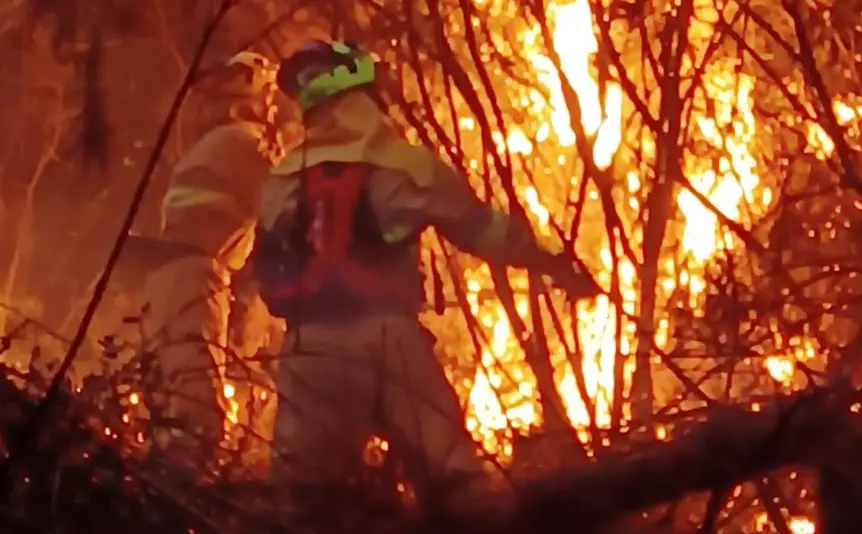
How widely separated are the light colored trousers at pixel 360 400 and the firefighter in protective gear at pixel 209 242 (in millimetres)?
51

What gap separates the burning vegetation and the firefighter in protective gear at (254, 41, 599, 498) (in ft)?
0.05

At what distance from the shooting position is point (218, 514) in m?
0.92

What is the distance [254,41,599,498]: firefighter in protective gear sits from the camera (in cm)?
93

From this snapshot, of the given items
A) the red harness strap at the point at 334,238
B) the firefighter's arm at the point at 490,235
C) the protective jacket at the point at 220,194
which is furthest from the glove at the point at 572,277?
the protective jacket at the point at 220,194

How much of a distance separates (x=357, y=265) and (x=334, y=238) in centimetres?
3

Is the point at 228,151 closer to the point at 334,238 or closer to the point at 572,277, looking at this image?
the point at 334,238

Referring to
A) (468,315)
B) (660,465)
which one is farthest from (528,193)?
(660,465)

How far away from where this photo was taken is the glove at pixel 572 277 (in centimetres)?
94

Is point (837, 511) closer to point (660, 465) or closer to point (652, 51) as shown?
point (660, 465)

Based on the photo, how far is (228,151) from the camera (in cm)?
99

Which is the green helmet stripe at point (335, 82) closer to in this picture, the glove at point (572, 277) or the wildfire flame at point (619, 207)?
the wildfire flame at point (619, 207)

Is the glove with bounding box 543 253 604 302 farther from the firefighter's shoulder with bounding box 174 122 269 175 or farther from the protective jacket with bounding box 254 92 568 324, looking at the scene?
the firefighter's shoulder with bounding box 174 122 269 175

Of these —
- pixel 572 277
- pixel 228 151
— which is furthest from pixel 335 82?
pixel 572 277

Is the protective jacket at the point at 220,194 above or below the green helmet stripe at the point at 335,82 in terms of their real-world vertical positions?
below
